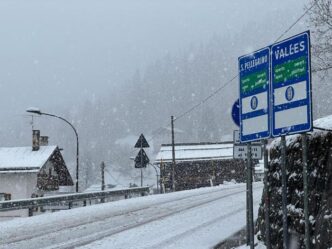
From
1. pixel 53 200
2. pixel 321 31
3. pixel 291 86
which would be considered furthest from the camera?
pixel 53 200

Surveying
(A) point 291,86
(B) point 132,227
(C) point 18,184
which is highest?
(A) point 291,86

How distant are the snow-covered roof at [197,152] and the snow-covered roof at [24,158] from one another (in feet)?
39.1

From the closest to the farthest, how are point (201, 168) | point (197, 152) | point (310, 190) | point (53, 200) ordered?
1. point (310, 190)
2. point (53, 200)
3. point (201, 168)
4. point (197, 152)

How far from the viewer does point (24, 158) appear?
49000 mm

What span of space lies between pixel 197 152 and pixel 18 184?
19357 mm

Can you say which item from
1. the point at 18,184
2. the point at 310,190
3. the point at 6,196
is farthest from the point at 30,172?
the point at 310,190

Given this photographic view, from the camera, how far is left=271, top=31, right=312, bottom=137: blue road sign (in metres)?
5.82

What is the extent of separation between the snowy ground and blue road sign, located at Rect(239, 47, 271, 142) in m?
4.77

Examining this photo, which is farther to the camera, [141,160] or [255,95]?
[141,160]

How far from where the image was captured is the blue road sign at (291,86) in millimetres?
5820

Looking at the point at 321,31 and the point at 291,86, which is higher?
the point at 321,31

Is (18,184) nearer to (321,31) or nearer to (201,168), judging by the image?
(201,168)

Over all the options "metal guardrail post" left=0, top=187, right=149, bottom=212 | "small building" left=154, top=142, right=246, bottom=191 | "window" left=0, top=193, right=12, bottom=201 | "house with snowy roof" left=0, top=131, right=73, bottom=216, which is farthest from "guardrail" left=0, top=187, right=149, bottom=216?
"small building" left=154, top=142, right=246, bottom=191

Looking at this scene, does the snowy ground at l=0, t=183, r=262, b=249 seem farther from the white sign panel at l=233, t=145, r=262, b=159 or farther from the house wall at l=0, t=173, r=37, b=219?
the house wall at l=0, t=173, r=37, b=219
